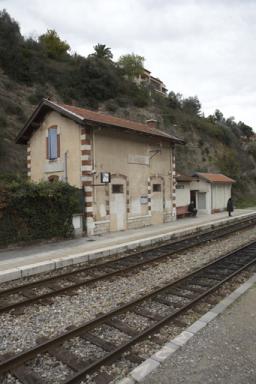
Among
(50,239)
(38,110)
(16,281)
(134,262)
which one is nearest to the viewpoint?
(16,281)

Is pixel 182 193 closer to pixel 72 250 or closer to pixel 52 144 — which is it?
pixel 52 144

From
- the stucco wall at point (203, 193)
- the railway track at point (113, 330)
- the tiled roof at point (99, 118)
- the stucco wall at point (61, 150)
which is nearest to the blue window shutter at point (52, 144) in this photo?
the stucco wall at point (61, 150)

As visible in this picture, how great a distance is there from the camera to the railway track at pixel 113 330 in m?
4.07

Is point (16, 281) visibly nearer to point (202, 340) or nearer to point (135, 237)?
point (202, 340)

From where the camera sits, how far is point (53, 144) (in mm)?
16734

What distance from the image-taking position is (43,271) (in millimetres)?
9461

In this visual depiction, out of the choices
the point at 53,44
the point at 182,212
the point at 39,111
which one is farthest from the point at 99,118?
the point at 53,44

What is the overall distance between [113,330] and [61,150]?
40.2 feet

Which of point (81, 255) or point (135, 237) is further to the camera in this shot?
point (135, 237)

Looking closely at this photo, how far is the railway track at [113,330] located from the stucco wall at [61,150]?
916 centimetres

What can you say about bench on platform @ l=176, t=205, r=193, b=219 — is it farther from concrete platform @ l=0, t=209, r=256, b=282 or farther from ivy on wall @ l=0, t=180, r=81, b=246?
ivy on wall @ l=0, t=180, r=81, b=246

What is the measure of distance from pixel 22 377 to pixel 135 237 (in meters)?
10.8

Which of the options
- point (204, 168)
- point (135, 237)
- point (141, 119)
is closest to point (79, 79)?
point (141, 119)

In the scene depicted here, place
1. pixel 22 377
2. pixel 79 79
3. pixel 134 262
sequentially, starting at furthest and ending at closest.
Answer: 1. pixel 79 79
2. pixel 134 262
3. pixel 22 377
